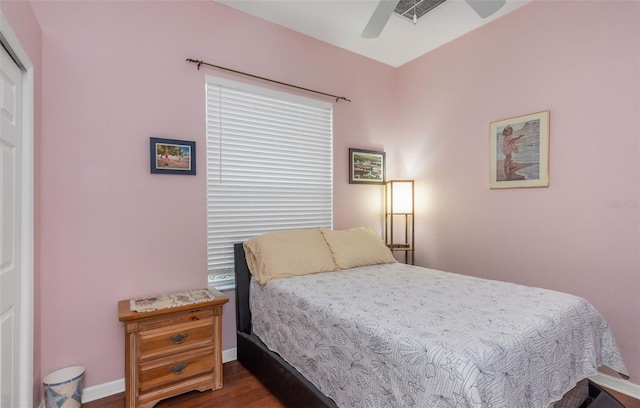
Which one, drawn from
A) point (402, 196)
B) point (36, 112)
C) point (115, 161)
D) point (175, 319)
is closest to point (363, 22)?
point (402, 196)

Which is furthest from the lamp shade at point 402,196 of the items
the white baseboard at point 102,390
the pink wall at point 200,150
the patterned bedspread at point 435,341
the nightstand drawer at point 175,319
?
the white baseboard at point 102,390

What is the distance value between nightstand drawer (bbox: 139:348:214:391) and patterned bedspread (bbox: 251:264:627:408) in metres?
0.44

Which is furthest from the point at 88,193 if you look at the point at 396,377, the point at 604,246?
the point at 604,246

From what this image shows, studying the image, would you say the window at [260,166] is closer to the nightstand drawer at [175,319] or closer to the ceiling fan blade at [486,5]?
the nightstand drawer at [175,319]

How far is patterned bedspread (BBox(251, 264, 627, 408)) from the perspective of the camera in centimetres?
115

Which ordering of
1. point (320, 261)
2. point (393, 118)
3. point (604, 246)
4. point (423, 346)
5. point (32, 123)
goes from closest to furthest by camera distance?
point (423, 346) < point (32, 123) < point (604, 246) < point (320, 261) < point (393, 118)

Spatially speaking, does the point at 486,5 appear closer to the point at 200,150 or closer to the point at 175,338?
the point at 200,150

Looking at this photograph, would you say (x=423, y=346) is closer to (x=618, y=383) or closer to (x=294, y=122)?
(x=618, y=383)

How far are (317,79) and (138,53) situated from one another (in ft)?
5.10

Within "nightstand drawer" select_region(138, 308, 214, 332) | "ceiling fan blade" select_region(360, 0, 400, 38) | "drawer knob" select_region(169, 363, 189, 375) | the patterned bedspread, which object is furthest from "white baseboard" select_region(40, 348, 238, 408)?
"ceiling fan blade" select_region(360, 0, 400, 38)

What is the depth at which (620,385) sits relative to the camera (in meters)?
2.17

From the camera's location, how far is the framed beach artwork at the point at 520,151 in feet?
8.26

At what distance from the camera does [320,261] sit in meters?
2.53

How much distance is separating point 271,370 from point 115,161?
69.2 inches
